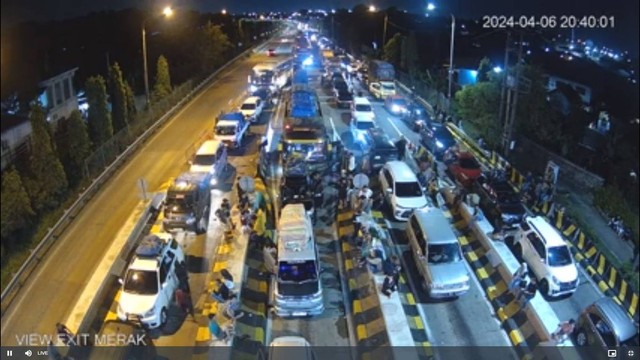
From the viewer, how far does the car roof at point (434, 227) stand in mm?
18734

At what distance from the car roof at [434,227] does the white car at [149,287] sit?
872 centimetres

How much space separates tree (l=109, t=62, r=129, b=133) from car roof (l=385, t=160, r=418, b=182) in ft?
63.6

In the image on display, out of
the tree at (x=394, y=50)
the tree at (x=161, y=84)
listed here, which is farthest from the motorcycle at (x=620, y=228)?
the tree at (x=394, y=50)

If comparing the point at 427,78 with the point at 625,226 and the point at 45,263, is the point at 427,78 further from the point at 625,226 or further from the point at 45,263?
the point at 45,263

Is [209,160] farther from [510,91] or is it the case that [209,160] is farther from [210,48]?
[210,48]

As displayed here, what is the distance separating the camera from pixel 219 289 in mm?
17406

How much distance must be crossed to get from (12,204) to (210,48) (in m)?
45.1

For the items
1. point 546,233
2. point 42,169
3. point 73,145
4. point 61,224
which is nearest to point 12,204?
point 61,224

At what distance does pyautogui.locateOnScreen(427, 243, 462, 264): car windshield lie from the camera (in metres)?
18.4

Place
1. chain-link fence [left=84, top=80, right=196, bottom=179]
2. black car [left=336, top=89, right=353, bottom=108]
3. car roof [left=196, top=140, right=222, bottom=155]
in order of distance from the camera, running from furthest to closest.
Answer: black car [left=336, top=89, right=353, bottom=108], chain-link fence [left=84, top=80, right=196, bottom=179], car roof [left=196, top=140, right=222, bottom=155]

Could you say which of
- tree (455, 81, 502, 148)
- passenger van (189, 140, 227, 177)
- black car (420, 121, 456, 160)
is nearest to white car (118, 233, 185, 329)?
passenger van (189, 140, 227, 177)

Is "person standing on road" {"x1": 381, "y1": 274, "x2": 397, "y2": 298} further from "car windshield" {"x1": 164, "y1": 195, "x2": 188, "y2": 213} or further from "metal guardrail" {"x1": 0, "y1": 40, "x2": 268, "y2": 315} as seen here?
"metal guardrail" {"x1": 0, "y1": 40, "x2": 268, "y2": 315}

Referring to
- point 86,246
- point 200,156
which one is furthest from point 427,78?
point 86,246

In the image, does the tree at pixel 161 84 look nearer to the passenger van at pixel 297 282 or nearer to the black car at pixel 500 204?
the black car at pixel 500 204
